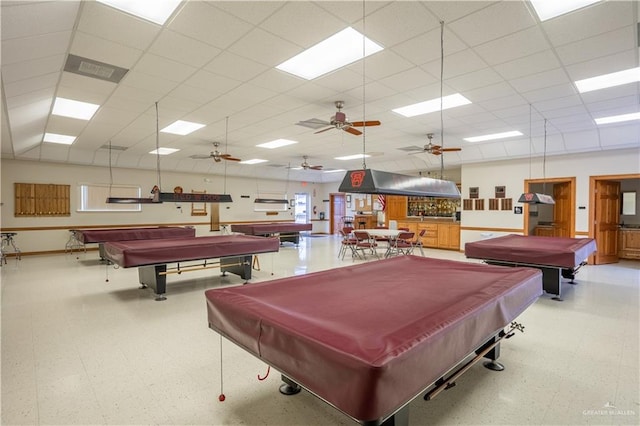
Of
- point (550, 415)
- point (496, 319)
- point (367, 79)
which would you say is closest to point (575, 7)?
point (367, 79)

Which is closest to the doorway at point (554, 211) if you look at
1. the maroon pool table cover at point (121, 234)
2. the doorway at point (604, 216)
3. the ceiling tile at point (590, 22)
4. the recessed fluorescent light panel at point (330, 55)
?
the doorway at point (604, 216)

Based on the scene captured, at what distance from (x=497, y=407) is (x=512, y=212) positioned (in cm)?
827

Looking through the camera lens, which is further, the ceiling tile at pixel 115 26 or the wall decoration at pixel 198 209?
the wall decoration at pixel 198 209

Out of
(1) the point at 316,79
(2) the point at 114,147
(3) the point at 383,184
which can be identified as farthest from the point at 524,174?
(2) the point at 114,147

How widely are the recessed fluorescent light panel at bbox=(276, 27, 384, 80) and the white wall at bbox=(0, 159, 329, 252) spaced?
9.43 m

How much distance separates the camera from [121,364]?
2.90 m

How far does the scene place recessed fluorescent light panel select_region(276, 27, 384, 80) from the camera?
337cm

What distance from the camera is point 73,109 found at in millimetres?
5719

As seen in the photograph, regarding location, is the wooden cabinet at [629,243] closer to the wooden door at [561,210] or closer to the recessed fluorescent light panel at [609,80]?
the wooden door at [561,210]

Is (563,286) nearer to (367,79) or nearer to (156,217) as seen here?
(367,79)

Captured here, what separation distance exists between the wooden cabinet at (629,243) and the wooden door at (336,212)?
10.9 metres

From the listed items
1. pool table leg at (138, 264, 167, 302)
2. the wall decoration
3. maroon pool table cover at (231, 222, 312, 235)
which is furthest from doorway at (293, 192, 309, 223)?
pool table leg at (138, 264, 167, 302)

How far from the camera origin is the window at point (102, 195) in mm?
10320

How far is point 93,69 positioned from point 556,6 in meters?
5.05
